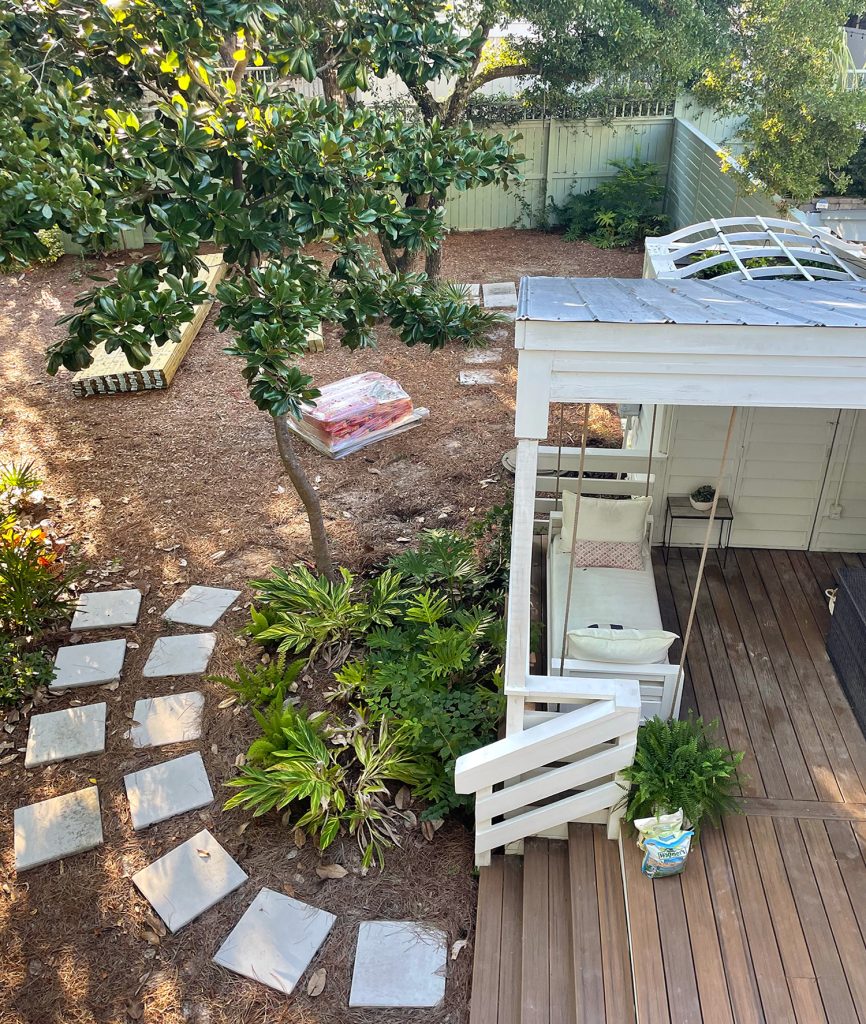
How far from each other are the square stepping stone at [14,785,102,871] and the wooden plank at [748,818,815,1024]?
3508 millimetres

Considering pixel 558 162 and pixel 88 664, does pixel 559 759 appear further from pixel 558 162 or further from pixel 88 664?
pixel 558 162

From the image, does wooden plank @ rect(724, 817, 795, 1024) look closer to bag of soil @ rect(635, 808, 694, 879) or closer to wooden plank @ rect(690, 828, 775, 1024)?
wooden plank @ rect(690, 828, 775, 1024)

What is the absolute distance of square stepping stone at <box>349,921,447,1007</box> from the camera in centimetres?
371

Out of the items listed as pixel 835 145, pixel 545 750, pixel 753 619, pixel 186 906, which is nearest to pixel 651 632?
pixel 545 750

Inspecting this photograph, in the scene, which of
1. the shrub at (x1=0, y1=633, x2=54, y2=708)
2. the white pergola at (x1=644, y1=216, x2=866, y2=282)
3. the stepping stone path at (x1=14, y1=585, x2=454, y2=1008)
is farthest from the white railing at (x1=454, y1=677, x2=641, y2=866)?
the shrub at (x1=0, y1=633, x2=54, y2=708)

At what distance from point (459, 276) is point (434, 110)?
267 centimetres

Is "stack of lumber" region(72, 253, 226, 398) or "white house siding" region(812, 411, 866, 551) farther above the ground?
"white house siding" region(812, 411, 866, 551)

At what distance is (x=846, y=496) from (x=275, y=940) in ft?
14.7

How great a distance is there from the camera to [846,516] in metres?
5.49

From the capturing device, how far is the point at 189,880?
427 cm

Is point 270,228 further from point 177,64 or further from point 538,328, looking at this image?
point 538,328

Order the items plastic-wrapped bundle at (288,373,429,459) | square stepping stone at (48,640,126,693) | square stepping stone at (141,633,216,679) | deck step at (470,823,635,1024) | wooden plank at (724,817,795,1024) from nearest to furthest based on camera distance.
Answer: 1. wooden plank at (724,817,795,1024)
2. deck step at (470,823,635,1024)
3. square stepping stone at (48,640,126,693)
4. square stepping stone at (141,633,216,679)
5. plastic-wrapped bundle at (288,373,429,459)

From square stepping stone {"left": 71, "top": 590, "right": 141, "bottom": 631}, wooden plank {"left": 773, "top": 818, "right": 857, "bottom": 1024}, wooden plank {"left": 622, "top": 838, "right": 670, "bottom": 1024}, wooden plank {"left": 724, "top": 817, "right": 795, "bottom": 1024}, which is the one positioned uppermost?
wooden plank {"left": 773, "top": 818, "right": 857, "bottom": 1024}

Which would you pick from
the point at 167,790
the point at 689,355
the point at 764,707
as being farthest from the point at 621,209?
the point at 167,790
